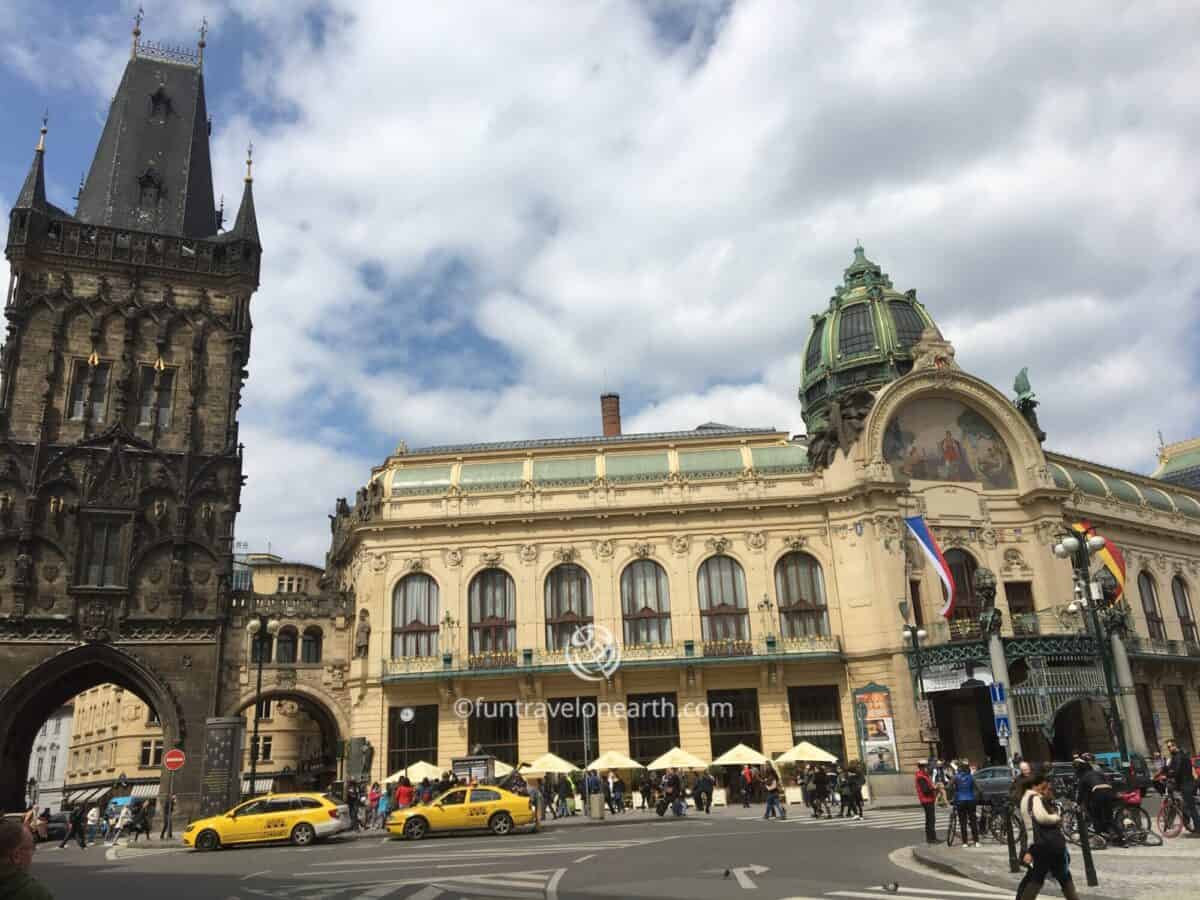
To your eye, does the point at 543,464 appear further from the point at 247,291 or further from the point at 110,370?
the point at 110,370

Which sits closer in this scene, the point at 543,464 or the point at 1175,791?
the point at 1175,791

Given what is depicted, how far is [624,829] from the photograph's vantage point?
2742cm

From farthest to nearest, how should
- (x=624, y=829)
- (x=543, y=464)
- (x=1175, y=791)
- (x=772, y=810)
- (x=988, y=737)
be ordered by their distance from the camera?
(x=543, y=464)
(x=988, y=737)
(x=772, y=810)
(x=624, y=829)
(x=1175, y=791)

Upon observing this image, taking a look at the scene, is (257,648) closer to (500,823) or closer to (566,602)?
(566,602)

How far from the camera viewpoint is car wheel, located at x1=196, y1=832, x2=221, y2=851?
26.0 metres

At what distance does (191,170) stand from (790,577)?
3769 cm

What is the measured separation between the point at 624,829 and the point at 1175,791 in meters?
14.3

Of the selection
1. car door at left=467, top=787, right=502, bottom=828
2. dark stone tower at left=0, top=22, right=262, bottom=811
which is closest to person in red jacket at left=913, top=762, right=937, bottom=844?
car door at left=467, top=787, right=502, bottom=828

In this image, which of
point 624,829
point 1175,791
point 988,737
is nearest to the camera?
point 1175,791

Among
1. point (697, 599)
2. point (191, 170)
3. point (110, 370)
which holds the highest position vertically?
point (191, 170)

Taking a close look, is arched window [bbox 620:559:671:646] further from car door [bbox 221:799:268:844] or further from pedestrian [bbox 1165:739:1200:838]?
pedestrian [bbox 1165:739:1200:838]

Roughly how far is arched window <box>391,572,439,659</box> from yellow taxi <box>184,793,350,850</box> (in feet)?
49.7

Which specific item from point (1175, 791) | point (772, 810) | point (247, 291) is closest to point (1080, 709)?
point (772, 810)

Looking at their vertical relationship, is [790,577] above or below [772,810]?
above
